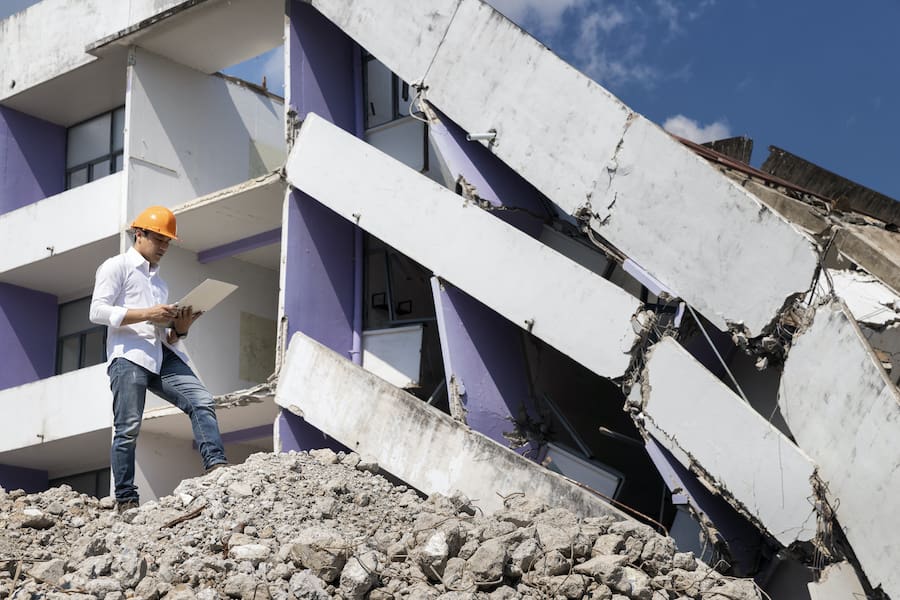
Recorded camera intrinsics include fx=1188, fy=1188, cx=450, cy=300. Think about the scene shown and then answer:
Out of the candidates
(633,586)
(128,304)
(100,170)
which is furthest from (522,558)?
(100,170)

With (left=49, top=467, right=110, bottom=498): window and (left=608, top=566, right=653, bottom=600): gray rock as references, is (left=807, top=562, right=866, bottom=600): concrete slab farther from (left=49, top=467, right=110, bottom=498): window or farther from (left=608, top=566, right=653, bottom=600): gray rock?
(left=49, top=467, right=110, bottom=498): window

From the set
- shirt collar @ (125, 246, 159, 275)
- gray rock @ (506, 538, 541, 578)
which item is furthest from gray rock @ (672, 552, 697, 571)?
shirt collar @ (125, 246, 159, 275)

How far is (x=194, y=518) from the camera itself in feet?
25.6

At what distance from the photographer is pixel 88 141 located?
19.1 meters

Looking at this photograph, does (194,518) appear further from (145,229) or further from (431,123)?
(431,123)

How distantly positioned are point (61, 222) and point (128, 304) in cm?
887

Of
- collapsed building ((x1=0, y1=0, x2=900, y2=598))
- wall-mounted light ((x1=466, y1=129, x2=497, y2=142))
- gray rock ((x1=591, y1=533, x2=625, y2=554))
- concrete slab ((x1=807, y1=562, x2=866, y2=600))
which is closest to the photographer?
gray rock ((x1=591, y1=533, x2=625, y2=554))

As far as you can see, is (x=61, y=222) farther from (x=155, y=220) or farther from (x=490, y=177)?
(x=155, y=220)

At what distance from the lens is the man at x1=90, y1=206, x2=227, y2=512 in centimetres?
872

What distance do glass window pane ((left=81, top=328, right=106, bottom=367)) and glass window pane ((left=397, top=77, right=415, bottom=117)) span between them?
7.72 m

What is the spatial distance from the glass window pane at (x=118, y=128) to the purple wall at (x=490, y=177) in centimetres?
868

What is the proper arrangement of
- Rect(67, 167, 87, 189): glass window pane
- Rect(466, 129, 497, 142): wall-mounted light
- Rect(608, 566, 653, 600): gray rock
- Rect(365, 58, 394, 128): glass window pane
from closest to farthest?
Rect(608, 566, 653, 600): gray rock < Rect(466, 129, 497, 142): wall-mounted light < Rect(365, 58, 394, 128): glass window pane < Rect(67, 167, 87, 189): glass window pane

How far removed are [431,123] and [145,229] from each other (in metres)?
3.35

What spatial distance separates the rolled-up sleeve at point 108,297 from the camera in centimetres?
871
